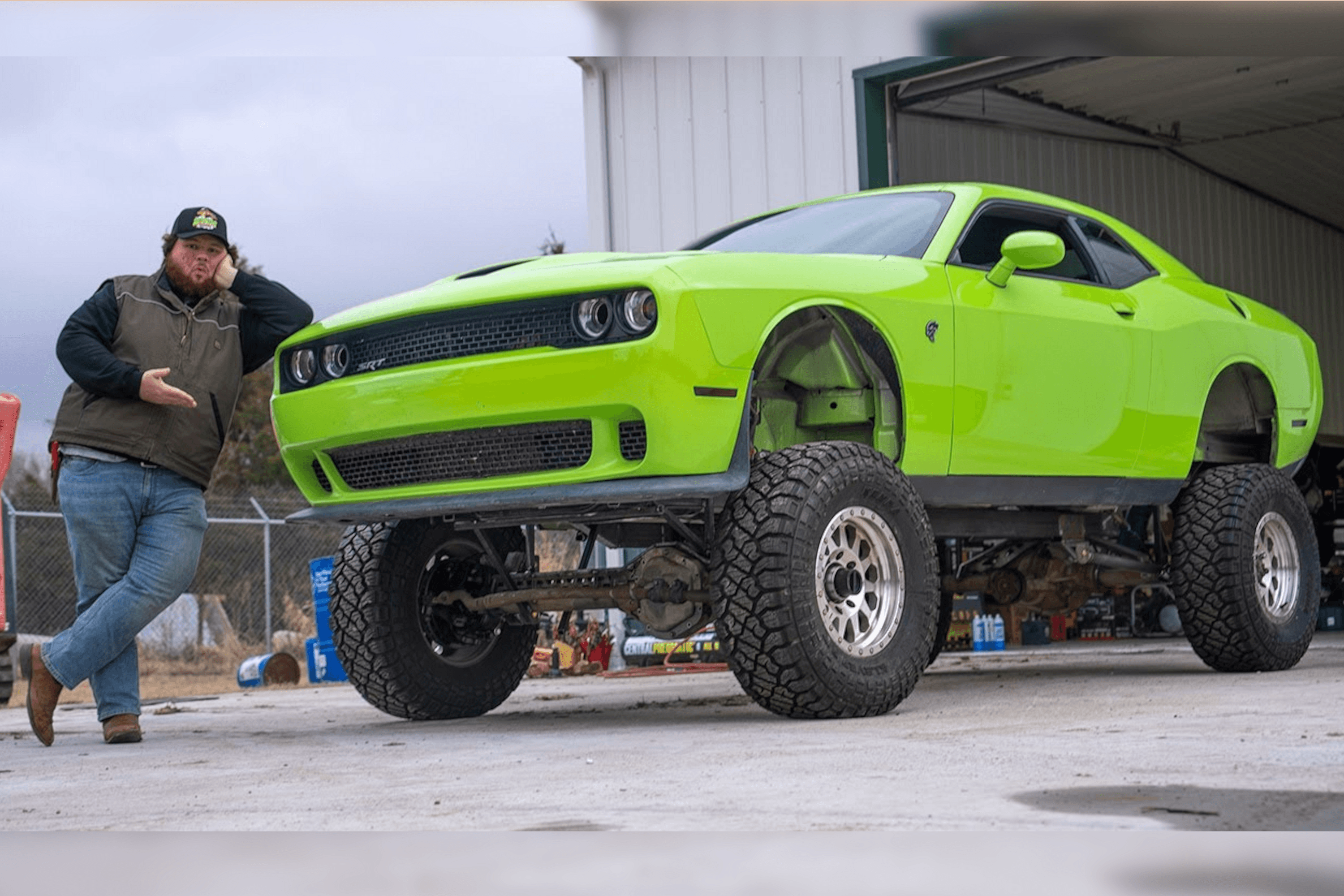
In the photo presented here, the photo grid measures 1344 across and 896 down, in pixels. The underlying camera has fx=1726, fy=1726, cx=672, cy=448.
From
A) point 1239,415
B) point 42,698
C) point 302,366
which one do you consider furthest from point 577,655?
point 42,698

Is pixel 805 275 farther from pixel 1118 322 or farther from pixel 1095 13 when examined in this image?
pixel 1095 13

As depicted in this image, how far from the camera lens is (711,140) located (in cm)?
1243

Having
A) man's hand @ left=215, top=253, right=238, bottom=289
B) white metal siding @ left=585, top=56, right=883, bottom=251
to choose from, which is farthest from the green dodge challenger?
white metal siding @ left=585, top=56, right=883, bottom=251

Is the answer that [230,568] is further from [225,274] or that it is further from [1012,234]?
[1012,234]

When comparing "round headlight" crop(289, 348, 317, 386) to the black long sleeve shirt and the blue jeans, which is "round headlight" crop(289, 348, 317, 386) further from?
the blue jeans

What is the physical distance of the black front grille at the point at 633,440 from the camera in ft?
16.5

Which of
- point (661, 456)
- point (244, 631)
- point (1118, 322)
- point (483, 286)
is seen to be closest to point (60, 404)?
point (483, 286)

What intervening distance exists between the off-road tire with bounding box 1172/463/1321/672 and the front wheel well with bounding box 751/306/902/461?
6.04ft

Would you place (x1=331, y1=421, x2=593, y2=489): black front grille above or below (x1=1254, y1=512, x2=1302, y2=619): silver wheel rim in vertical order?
above

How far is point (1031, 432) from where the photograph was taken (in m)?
6.26

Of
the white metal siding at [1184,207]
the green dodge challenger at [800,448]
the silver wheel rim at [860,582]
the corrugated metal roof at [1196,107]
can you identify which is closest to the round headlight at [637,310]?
the green dodge challenger at [800,448]

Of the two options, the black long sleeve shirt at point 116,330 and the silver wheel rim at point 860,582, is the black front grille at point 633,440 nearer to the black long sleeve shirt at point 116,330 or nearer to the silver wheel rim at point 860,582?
the silver wheel rim at point 860,582

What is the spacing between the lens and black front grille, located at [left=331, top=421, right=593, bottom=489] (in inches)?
204

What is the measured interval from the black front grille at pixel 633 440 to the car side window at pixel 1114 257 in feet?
8.96
